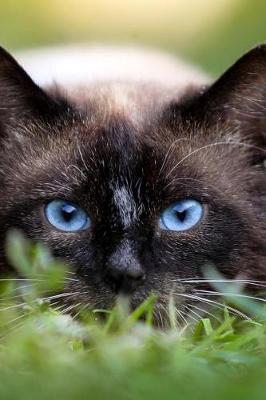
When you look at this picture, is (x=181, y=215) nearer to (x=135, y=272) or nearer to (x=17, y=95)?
(x=135, y=272)

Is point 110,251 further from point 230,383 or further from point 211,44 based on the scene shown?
point 211,44

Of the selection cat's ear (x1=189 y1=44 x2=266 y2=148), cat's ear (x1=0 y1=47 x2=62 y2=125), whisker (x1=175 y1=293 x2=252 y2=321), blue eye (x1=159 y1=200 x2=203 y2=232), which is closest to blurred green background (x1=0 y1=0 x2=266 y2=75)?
cat's ear (x1=189 y1=44 x2=266 y2=148)

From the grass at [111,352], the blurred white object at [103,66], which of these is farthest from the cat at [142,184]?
the blurred white object at [103,66]

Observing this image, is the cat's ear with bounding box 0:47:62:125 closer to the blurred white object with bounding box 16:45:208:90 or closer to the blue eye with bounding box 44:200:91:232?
the blue eye with bounding box 44:200:91:232

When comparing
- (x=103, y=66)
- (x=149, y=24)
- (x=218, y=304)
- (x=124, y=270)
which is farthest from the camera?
(x=149, y=24)

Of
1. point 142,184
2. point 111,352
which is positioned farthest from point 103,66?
point 111,352
